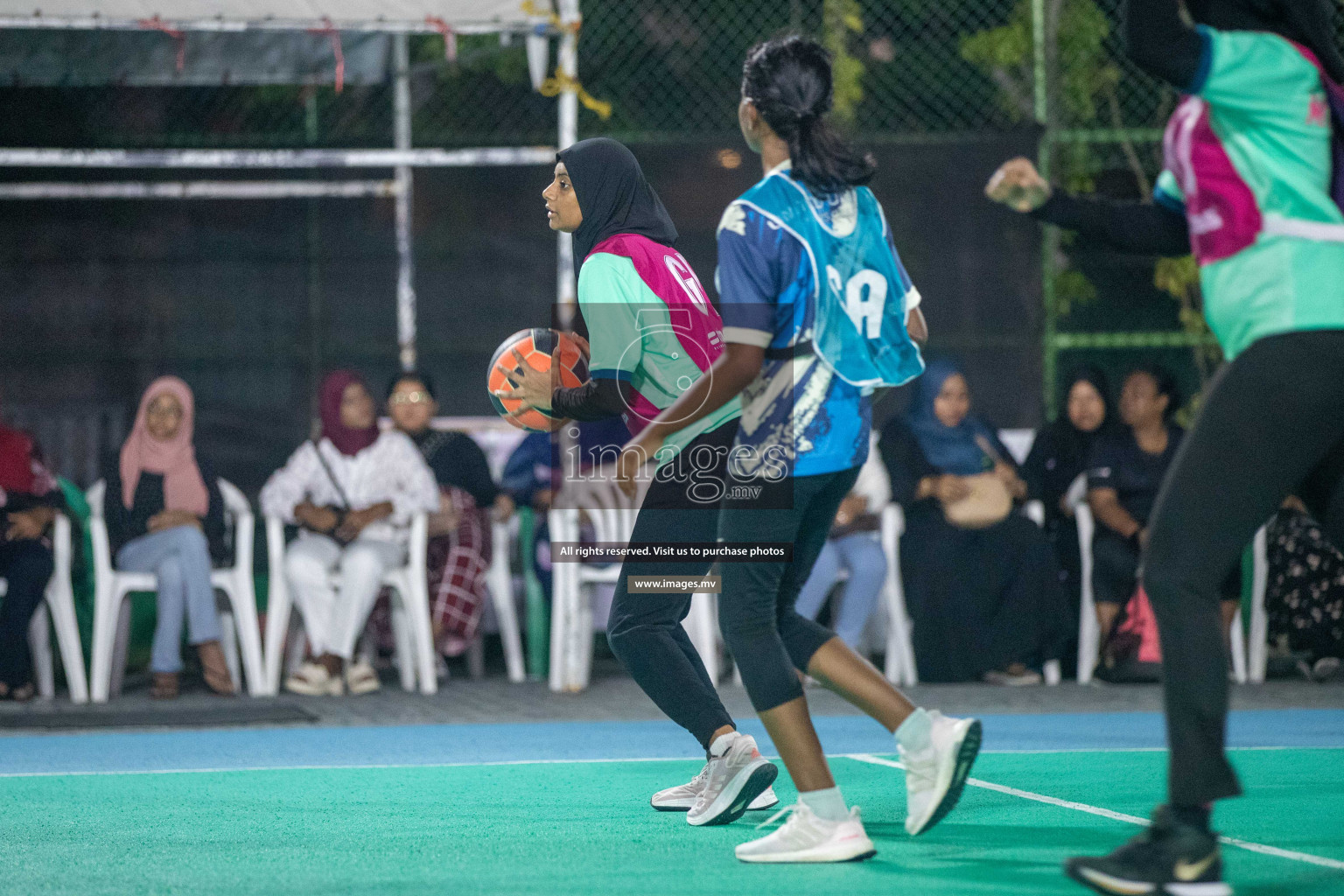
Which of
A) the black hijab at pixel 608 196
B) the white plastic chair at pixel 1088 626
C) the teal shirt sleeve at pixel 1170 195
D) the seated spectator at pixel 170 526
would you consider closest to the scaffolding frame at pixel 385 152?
the seated spectator at pixel 170 526

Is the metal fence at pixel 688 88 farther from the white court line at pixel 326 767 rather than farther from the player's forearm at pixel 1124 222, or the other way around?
the player's forearm at pixel 1124 222

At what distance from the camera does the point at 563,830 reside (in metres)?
4.35

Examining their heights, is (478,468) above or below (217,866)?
above

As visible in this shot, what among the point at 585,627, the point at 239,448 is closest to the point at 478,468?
the point at 585,627

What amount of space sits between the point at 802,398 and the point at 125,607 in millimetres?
5774

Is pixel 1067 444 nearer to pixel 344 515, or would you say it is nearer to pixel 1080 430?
pixel 1080 430

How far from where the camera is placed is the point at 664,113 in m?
10.9

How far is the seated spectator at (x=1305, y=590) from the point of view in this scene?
8.43 m

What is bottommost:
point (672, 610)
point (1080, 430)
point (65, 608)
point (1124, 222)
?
point (65, 608)

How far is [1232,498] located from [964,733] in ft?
3.10

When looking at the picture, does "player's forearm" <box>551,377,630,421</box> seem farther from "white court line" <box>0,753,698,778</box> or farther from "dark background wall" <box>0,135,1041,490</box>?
"dark background wall" <box>0,135,1041,490</box>

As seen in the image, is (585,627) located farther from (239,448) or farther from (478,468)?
(239,448)

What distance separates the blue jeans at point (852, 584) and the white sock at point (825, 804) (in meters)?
4.69

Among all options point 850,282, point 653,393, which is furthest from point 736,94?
point 850,282
